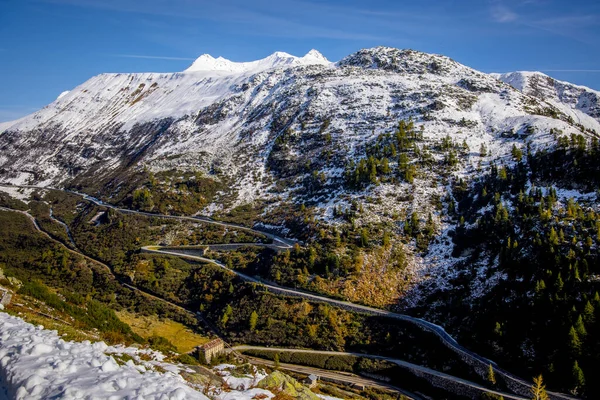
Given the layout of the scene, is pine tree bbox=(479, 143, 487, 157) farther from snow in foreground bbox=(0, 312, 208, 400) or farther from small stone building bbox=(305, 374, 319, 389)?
snow in foreground bbox=(0, 312, 208, 400)

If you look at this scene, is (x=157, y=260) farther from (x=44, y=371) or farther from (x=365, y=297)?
(x=44, y=371)

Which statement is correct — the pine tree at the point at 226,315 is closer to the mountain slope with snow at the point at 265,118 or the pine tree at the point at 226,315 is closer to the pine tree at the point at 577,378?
the pine tree at the point at 577,378

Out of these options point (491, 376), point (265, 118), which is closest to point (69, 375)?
point (491, 376)

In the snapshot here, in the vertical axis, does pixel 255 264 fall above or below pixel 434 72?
below

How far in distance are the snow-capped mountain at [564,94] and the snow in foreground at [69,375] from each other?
16296 cm

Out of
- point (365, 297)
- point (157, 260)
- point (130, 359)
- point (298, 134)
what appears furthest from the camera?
point (298, 134)

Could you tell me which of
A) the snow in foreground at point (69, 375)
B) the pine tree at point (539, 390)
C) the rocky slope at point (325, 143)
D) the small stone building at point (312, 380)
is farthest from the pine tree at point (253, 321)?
the snow in foreground at point (69, 375)

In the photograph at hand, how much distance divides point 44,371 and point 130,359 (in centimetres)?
367

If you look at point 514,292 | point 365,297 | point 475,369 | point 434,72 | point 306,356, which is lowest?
point 306,356

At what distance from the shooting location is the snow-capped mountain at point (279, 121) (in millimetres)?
99500

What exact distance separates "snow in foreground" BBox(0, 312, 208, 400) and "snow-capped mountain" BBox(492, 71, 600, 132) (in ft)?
535

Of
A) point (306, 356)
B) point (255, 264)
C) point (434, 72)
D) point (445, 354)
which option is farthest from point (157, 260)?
point (434, 72)

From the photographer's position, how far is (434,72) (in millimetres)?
136500

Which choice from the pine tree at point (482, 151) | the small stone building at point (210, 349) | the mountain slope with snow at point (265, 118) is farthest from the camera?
the mountain slope with snow at point (265, 118)
